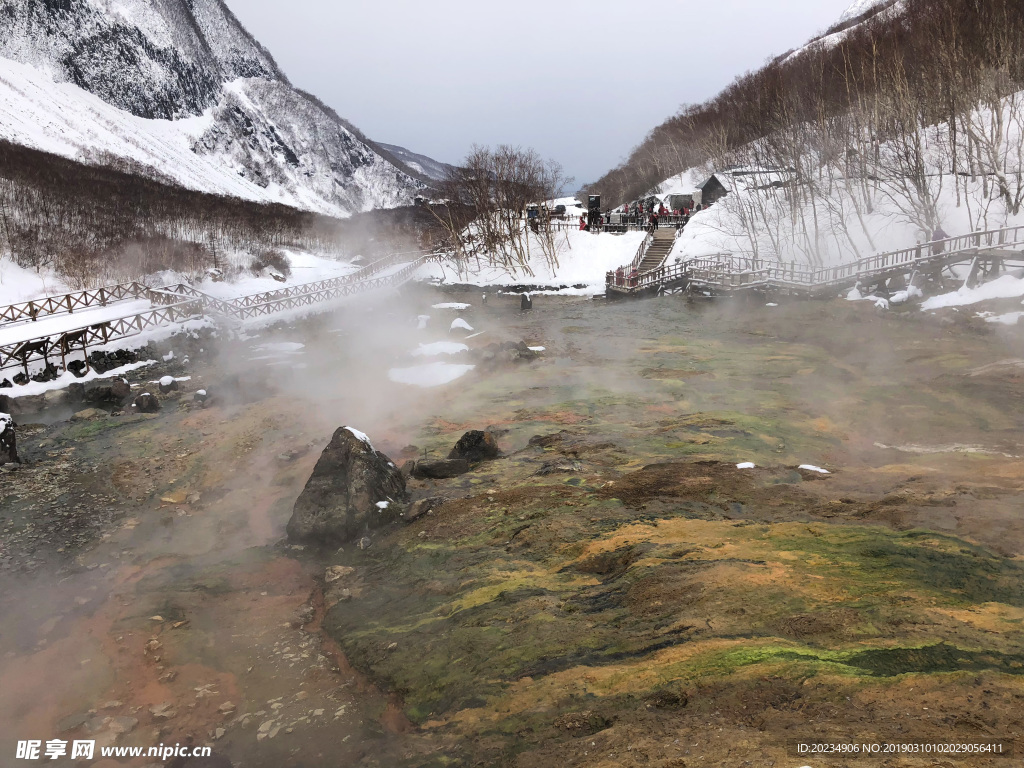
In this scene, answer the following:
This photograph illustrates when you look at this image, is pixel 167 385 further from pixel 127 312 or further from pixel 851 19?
pixel 851 19

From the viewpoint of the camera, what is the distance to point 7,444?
1549 centimetres

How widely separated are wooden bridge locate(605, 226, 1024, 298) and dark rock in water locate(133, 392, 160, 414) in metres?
27.2

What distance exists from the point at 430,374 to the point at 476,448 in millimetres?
7936

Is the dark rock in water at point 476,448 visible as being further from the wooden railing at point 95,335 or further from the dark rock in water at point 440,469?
the wooden railing at point 95,335

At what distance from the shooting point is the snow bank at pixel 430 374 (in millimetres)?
20625

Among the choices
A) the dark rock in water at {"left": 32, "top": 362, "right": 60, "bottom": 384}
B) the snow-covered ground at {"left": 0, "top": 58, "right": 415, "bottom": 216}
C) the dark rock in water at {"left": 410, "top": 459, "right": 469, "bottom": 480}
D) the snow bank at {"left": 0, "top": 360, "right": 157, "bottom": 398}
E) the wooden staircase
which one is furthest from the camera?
the snow-covered ground at {"left": 0, "top": 58, "right": 415, "bottom": 216}

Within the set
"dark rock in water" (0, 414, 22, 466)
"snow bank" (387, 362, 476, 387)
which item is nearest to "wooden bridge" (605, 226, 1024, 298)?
"snow bank" (387, 362, 476, 387)

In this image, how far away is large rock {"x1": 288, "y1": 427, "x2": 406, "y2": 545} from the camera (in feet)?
36.6

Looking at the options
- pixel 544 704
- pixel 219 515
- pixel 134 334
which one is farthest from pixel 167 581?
pixel 134 334

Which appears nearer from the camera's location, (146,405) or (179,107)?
(146,405)

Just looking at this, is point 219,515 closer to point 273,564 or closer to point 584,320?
point 273,564

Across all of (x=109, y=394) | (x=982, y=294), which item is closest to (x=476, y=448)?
(x=109, y=394)
